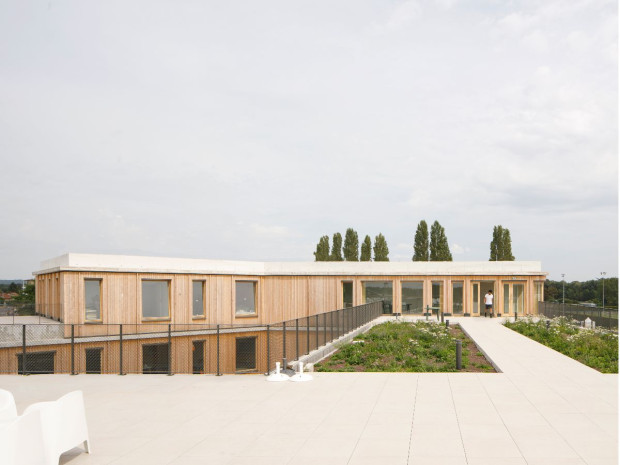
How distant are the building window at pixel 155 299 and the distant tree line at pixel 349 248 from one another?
133 feet

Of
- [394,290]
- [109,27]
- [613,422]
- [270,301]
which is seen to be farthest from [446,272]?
[613,422]

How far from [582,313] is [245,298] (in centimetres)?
1664

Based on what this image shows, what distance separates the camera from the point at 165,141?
35719 millimetres

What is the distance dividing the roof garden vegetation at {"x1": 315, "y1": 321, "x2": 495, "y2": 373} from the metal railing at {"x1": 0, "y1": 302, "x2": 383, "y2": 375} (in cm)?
100

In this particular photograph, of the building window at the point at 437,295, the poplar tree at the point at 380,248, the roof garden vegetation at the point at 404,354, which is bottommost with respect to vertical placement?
the roof garden vegetation at the point at 404,354

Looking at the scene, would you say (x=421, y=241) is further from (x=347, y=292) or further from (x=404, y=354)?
(x=404, y=354)

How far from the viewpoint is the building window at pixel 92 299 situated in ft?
74.1

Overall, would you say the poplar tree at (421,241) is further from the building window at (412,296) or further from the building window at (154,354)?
the building window at (154,354)

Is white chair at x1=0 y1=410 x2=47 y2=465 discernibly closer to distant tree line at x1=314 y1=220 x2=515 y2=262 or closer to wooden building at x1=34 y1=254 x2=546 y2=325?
wooden building at x1=34 y1=254 x2=546 y2=325

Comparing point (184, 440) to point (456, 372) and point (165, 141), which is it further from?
point (165, 141)

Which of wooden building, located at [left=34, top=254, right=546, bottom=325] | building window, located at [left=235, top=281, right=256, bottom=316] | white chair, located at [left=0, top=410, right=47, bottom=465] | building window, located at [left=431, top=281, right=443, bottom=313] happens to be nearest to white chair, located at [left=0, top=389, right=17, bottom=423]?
white chair, located at [left=0, top=410, right=47, bottom=465]

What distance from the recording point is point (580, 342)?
17.9 m

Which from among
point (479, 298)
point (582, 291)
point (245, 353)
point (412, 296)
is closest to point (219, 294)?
point (245, 353)

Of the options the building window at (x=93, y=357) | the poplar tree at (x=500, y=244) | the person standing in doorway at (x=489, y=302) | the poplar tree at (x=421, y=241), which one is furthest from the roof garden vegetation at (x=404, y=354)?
the poplar tree at (x=500, y=244)
